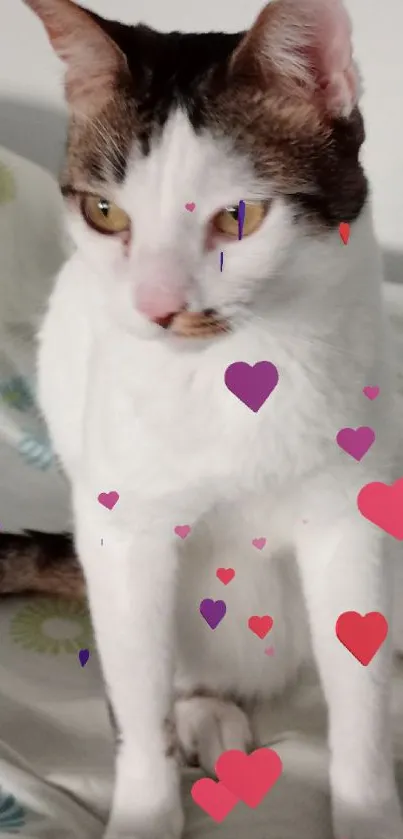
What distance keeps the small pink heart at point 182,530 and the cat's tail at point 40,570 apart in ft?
0.86

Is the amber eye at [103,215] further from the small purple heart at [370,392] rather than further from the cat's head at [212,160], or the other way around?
the small purple heart at [370,392]

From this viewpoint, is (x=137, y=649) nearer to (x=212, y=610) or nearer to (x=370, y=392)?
(x=212, y=610)

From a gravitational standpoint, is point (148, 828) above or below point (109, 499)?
below

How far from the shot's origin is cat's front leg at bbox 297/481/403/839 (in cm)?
67

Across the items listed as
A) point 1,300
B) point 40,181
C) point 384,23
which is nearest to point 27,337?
point 1,300

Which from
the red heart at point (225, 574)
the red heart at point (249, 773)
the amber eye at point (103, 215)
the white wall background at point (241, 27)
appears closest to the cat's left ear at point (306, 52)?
the amber eye at point (103, 215)

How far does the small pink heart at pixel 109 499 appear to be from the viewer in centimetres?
68

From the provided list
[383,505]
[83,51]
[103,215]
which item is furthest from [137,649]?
[83,51]

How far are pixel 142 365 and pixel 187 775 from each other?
0.35 meters

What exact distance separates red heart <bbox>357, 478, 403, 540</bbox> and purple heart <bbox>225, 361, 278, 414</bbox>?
0.10 meters

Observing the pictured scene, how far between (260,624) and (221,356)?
265 millimetres

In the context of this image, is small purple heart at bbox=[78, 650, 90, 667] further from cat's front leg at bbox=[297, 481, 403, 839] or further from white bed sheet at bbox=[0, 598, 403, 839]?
cat's front leg at bbox=[297, 481, 403, 839]

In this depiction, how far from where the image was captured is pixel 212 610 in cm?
79

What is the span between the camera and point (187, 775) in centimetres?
78
